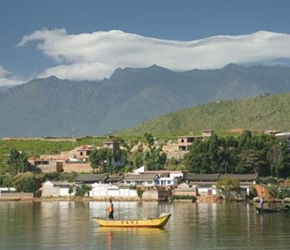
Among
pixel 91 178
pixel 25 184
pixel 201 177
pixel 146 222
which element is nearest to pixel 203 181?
pixel 201 177

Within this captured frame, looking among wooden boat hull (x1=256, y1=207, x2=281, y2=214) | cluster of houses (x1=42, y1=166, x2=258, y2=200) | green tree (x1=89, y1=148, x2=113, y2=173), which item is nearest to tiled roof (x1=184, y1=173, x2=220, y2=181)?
cluster of houses (x1=42, y1=166, x2=258, y2=200)

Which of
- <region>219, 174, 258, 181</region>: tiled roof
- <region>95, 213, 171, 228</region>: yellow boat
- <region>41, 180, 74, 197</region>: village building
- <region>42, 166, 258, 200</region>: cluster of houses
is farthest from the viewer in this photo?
<region>41, 180, 74, 197</region>: village building

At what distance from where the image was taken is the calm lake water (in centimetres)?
3306

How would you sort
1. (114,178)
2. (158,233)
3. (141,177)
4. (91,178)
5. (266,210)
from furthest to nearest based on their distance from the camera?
(91,178), (114,178), (141,177), (266,210), (158,233)

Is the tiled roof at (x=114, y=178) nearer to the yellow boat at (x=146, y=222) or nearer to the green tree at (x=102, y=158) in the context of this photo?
the green tree at (x=102, y=158)

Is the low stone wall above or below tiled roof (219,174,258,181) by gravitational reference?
below

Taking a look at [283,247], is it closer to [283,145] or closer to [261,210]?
[261,210]

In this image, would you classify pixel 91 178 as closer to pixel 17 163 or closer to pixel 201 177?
pixel 17 163

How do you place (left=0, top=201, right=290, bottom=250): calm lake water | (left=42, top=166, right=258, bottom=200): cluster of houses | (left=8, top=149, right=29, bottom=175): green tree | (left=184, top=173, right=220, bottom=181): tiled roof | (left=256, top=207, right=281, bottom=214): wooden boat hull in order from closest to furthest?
(left=0, top=201, right=290, bottom=250): calm lake water < (left=256, top=207, right=281, bottom=214): wooden boat hull < (left=42, top=166, right=258, bottom=200): cluster of houses < (left=184, top=173, right=220, bottom=181): tiled roof < (left=8, top=149, right=29, bottom=175): green tree

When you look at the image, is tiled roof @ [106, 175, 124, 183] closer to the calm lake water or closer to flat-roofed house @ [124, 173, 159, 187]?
flat-roofed house @ [124, 173, 159, 187]

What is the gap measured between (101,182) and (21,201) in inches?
398

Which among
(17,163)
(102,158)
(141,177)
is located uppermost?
(102,158)

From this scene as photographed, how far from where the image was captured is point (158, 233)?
3759 centimetres

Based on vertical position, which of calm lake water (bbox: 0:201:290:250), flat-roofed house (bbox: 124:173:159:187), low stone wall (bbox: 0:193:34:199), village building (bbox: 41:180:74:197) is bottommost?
calm lake water (bbox: 0:201:290:250)
